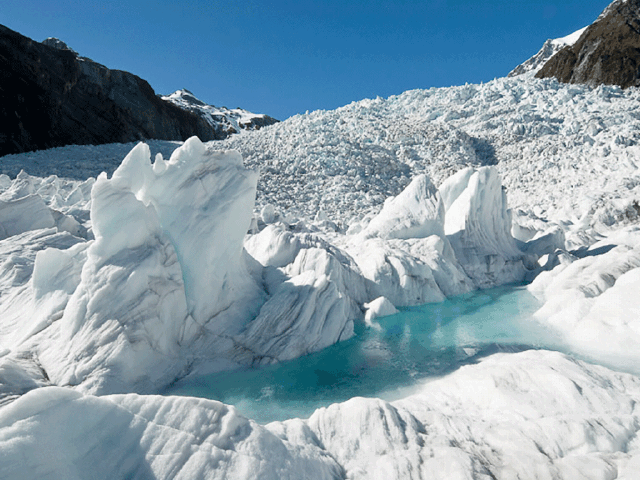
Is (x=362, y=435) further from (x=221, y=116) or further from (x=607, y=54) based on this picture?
(x=221, y=116)

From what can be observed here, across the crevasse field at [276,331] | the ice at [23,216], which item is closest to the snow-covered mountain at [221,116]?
the crevasse field at [276,331]

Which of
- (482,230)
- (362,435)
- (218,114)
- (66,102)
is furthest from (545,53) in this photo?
(362,435)

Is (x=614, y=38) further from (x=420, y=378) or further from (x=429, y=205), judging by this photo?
(x=420, y=378)

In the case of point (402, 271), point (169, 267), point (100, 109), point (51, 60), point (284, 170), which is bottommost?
point (402, 271)

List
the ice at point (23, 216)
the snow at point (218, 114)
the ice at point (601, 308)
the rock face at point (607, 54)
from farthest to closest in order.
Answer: the snow at point (218, 114)
the rock face at point (607, 54)
the ice at point (23, 216)
the ice at point (601, 308)

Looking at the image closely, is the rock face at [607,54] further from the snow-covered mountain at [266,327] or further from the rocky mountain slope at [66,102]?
the rocky mountain slope at [66,102]

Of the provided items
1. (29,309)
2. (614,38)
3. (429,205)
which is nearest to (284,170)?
(429,205)
